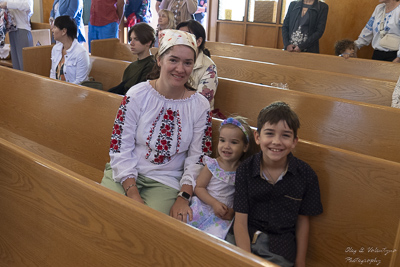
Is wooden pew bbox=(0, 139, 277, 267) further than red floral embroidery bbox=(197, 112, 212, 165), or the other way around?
red floral embroidery bbox=(197, 112, 212, 165)

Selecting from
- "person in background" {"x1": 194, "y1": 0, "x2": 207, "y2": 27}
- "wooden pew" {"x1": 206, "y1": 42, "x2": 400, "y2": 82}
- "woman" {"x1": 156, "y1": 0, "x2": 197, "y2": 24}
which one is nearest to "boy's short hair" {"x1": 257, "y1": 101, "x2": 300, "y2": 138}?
"wooden pew" {"x1": 206, "y1": 42, "x2": 400, "y2": 82}

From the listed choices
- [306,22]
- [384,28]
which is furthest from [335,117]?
[384,28]

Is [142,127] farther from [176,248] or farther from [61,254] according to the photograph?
[176,248]

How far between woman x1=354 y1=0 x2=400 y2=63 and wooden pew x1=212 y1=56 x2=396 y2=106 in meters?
1.38

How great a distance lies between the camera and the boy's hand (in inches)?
66.8

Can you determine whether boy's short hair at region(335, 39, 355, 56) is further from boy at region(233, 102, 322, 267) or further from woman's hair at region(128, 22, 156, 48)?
boy at region(233, 102, 322, 267)

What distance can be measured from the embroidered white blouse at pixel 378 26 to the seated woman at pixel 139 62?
265 cm

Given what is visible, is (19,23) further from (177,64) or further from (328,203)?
(328,203)

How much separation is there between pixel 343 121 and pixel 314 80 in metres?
1.00

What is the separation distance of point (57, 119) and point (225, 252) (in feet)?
6.99

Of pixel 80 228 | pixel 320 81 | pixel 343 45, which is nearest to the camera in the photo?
pixel 80 228

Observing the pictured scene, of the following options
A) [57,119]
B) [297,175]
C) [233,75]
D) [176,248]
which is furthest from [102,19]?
[176,248]

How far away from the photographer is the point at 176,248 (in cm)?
108

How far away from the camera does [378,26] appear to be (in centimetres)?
456
